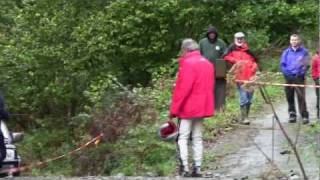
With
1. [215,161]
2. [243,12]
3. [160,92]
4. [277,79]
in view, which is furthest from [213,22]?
[215,161]

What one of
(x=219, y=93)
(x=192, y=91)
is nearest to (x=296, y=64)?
(x=219, y=93)

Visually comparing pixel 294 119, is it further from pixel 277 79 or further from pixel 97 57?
pixel 97 57

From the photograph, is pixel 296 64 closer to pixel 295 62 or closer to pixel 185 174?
pixel 295 62

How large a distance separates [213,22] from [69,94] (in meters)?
6.47

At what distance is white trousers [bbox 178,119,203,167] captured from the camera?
34.8 feet

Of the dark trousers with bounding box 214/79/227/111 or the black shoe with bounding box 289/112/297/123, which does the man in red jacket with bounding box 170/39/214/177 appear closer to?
the black shoe with bounding box 289/112/297/123

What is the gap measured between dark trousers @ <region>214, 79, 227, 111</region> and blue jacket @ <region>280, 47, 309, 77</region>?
1.61 m

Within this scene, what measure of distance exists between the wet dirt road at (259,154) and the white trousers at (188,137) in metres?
0.38

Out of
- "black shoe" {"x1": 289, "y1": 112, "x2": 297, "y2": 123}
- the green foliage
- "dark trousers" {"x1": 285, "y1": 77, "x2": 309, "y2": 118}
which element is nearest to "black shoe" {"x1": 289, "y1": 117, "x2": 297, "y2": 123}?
"black shoe" {"x1": 289, "y1": 112, "x2": 297, "y2": 123}

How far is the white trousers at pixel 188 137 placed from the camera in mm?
10609

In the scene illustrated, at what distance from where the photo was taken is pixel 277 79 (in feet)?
67.1

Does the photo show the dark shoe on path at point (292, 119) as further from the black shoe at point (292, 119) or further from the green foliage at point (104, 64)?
the green foliage at point (104, 64)

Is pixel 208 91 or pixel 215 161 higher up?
pixel 208 91

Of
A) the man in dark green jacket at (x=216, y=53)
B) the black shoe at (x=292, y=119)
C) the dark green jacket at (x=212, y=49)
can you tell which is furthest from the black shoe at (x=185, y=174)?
the dark green jacket at (x=212, y=49)
